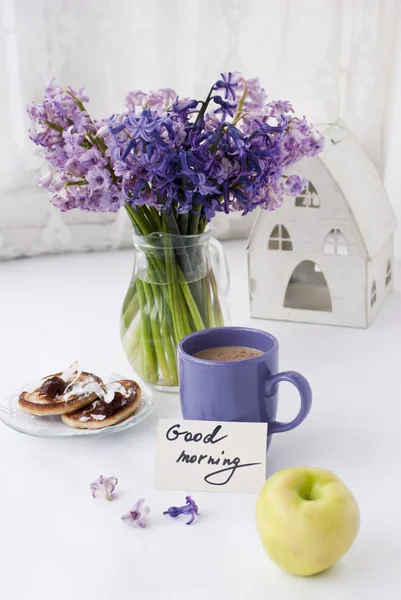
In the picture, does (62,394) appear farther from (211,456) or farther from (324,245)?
(324,245)

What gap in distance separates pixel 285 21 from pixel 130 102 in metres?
0.98

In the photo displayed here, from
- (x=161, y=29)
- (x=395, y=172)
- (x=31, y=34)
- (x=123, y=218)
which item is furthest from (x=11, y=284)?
(x=395, y=172)

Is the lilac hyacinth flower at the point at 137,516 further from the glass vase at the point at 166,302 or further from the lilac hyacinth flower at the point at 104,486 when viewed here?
the glass vase at the point at 166,302

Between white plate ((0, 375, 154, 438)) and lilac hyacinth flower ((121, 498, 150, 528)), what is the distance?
15cm

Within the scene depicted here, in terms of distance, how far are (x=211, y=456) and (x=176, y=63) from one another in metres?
1.24

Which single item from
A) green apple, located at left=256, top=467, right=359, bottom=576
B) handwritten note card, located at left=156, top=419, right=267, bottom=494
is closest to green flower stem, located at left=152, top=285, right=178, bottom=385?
handwritten note card, located at left=156, top=419, right=267, bottom=494

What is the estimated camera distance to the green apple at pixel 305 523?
2.39 feet

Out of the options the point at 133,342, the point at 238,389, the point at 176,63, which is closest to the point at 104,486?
the point at 238,389

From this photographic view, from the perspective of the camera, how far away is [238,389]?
0.92m

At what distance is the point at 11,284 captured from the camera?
174 centimetres

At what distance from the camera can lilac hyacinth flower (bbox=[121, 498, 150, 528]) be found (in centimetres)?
84

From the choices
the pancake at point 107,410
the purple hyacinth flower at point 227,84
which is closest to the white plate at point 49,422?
the pancake at point 107,410

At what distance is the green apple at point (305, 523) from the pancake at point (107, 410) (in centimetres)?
28

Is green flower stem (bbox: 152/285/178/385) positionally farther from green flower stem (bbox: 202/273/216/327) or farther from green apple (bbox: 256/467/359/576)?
green apple (bbox: 256/467/359/576)
